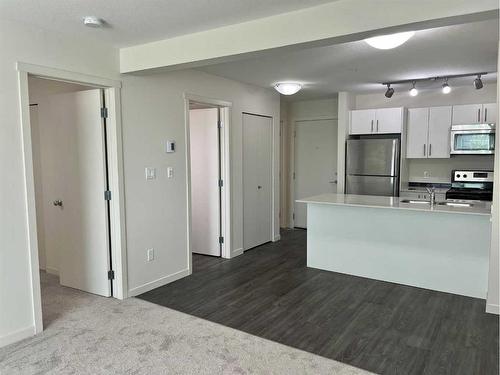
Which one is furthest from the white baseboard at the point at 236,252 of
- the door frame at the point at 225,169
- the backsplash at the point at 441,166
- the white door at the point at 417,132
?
the backsplash at the point at 441,166

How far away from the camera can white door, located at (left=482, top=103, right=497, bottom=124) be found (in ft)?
16.5

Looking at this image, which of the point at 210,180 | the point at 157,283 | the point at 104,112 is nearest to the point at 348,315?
the point at 157,283

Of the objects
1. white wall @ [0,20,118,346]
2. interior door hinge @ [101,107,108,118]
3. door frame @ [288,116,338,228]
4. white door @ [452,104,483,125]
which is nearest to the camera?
white wall @ [0,20,118,346]

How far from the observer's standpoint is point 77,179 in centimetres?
379

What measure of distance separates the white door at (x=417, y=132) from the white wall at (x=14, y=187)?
15.5 feet

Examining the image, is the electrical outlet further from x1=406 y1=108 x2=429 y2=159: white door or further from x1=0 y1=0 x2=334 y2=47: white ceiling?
x1=406 y1=108 x2=429 y2=159: white door

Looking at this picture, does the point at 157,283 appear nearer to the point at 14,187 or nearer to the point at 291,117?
the point at 14,187

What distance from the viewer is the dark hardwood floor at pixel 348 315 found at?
2.64 meters

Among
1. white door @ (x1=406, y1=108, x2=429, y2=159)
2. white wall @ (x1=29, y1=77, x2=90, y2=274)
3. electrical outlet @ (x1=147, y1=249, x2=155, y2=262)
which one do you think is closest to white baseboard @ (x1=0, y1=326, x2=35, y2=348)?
electrical outlet @ (x1=147, y1=249, x2=155, y2=262)

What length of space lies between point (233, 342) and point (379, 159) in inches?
149

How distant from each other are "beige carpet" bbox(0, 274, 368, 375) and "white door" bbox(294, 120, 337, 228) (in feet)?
13.7

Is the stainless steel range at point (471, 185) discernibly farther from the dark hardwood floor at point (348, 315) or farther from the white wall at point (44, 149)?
the white wall at point (44, 149)

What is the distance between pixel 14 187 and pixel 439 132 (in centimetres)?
523

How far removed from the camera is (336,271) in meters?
4.54
